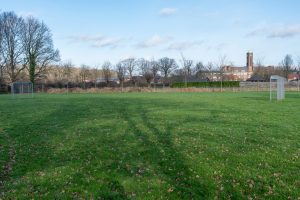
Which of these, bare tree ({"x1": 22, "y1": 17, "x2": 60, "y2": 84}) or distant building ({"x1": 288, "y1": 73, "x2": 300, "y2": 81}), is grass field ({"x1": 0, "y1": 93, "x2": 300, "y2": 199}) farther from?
distant building ({"x1": 288, "y1": 73, "x2": 300, "y2": 81})

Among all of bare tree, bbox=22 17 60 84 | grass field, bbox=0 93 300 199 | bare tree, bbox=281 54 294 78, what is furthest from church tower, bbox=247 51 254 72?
grass field, bbox=0 93 300 199

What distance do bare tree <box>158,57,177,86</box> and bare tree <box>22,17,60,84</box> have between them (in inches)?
1931

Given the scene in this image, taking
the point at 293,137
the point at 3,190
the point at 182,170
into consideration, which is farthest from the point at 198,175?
the point at 293,137

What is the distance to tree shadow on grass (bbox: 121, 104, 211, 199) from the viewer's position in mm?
5738

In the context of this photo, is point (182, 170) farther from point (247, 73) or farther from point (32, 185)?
point (247, 73)

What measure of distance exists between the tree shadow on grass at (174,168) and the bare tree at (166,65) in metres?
100

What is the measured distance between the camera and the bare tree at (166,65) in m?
111

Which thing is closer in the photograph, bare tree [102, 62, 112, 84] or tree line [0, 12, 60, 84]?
tree line [0, 12, 60, 84]

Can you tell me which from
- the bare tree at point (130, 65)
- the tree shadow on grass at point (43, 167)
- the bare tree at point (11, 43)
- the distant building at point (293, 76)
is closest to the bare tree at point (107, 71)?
the bare tree at point (130, 65)

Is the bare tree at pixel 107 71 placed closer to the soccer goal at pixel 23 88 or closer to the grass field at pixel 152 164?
the soccer goal at pixel 23 88

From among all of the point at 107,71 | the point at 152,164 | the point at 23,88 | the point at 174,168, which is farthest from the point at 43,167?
the point at 107,71

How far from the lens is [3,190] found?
19.8 ft

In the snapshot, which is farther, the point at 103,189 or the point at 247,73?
the point at 247,73

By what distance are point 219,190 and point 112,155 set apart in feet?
12.1
